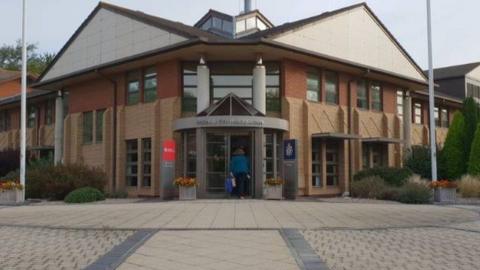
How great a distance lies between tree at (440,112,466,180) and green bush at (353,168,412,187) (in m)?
4.75

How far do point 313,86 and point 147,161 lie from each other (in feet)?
26.7

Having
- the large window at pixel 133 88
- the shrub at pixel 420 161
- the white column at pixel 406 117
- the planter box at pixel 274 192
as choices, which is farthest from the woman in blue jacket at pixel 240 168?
the white column at pixel 406 117

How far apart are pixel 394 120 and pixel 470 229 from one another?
18.9m

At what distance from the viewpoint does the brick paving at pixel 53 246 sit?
802 centimetres

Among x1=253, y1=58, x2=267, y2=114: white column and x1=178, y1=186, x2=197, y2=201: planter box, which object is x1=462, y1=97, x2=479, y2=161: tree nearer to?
x1=253, y1=58, x2=267, y2=114: white column

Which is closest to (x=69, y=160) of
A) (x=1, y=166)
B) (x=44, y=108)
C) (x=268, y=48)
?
(x=1, y=166)

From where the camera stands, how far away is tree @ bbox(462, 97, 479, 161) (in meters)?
28.9

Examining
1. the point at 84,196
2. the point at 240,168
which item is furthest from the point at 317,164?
the point at 84,196

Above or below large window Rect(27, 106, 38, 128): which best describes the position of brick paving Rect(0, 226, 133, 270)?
below

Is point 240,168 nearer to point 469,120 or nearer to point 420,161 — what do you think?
point 420,161

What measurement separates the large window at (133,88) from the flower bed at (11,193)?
655cm

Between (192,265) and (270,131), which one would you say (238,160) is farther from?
(192,265)

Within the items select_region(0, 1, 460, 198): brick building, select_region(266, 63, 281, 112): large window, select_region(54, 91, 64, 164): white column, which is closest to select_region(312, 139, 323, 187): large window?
select_region(0, 1, 460, 198): brick building

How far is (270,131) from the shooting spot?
22141 mm
